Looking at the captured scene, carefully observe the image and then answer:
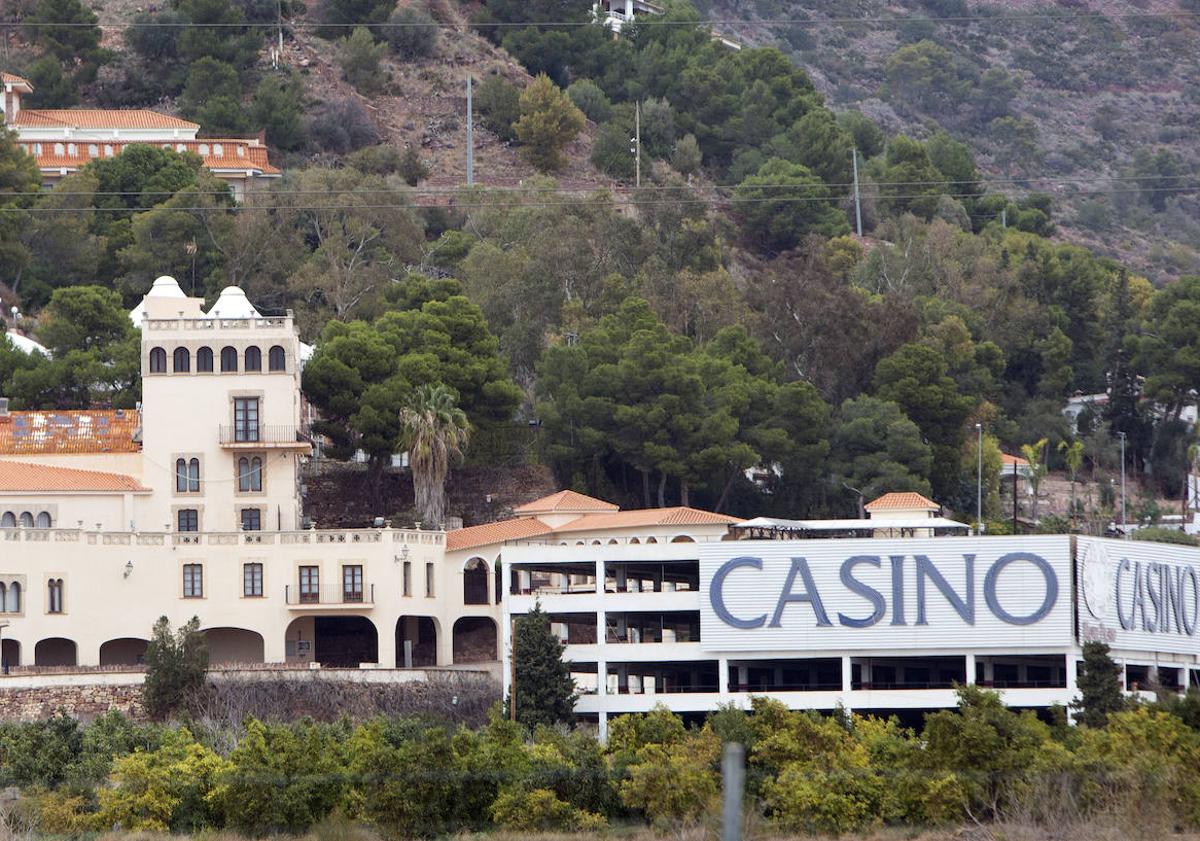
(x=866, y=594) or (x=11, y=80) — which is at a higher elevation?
(x=11, y=80)

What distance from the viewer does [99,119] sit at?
123m

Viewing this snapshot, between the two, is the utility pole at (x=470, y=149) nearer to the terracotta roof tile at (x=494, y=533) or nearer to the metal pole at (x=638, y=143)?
the metal pole at (x=638, y=143)

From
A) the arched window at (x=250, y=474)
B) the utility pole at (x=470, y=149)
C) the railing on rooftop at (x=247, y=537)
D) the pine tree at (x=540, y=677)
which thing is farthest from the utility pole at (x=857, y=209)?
the pine tree at (x=540, y=677)

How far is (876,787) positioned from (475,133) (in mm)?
87693

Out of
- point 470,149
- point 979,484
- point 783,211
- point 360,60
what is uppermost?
point 360,60

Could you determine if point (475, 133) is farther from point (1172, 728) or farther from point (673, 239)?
point (1172, 728)

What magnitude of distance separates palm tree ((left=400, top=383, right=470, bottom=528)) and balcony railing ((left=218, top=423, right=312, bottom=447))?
404cm

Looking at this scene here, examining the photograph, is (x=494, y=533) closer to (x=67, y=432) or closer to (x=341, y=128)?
(x=67, y=432)

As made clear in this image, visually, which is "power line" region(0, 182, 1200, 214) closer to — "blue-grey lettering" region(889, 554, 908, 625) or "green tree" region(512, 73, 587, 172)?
"green tree" region(512, 73, 587, 172)

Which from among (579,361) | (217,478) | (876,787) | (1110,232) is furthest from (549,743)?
(1110,232)

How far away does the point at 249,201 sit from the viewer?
113 m

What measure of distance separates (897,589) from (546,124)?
212ft

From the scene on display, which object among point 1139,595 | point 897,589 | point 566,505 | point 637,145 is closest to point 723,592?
point 897,589

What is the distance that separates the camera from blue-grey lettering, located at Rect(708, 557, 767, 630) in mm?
75000
